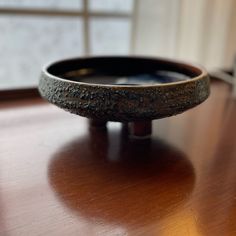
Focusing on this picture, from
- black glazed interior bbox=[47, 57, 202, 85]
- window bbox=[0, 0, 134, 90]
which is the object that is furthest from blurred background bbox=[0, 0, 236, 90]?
black glazed interior bbox=[47, 57, 202, 85]

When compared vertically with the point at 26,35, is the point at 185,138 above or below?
below

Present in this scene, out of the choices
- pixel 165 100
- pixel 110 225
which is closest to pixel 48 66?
pixel 165 100

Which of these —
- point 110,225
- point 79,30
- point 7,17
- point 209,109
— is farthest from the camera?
point 79,30

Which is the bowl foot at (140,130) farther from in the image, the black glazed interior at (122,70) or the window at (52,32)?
the window at (52,32)

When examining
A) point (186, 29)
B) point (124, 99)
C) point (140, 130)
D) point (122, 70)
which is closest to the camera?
point (124, 99)

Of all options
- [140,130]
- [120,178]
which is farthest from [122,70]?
[120,178]

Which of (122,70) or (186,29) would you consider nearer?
(122,70)

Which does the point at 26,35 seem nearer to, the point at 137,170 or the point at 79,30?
the point at 79,30

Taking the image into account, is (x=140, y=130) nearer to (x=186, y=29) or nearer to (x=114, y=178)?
(x=114, y=178)
